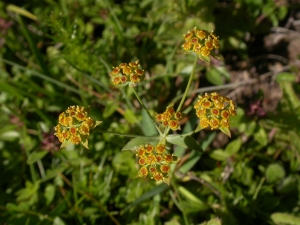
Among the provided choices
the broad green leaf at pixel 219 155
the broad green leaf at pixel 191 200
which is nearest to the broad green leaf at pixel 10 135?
the broad green leaf at pixel 191 200

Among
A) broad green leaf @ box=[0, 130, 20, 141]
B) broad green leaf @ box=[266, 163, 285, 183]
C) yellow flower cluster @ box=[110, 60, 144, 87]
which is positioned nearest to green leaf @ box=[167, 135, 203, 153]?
yellow flower cluster @ box=[110, 60, 144, 87]

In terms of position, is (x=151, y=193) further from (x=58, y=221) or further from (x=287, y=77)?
(x=287, y=77)

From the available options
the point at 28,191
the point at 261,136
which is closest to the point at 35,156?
the point at 28,191

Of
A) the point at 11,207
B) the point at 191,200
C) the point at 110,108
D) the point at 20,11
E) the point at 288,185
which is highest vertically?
the point at 20,11

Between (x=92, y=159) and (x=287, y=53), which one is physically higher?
(x=287, y=53)

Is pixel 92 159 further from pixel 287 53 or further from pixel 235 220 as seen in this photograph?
pixel 287 53

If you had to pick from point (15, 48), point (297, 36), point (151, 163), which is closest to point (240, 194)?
point (151, 163)

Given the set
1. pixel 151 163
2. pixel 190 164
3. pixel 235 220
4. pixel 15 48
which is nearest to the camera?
pixel 151 163
